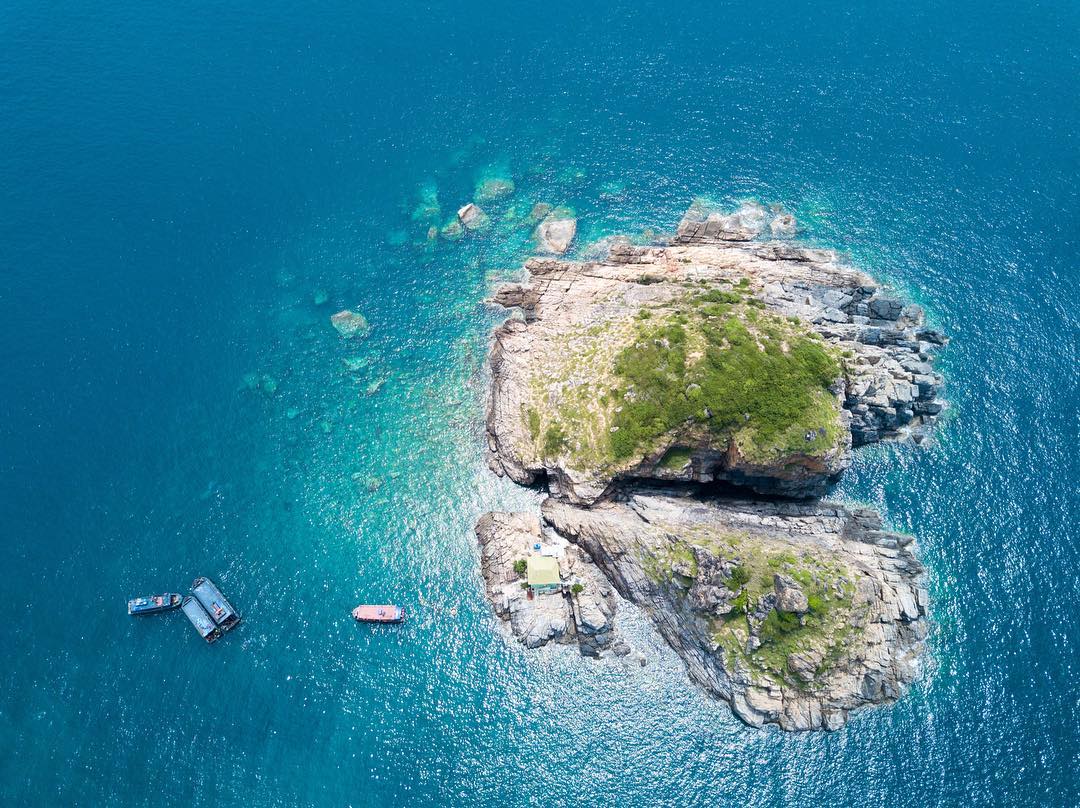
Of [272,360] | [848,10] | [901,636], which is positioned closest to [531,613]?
[901,636]

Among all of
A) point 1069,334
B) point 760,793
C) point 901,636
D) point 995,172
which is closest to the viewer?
point 760,793

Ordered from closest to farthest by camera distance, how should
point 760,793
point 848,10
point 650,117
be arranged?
1. point 760,793
2. point 650,117
3. point 848,10

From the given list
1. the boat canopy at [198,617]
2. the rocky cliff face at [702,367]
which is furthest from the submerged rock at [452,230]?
the boat canopy at [198,617]

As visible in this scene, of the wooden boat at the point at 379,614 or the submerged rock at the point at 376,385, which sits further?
the submerged rock at the point at 376,385

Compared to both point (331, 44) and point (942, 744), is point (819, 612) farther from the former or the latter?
point (331, 44)

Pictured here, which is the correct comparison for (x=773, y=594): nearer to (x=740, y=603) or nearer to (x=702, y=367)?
(x=740, y=603)

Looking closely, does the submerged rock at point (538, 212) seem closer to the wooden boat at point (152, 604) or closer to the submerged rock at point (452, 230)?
the submerged rock at point (452, 230)
